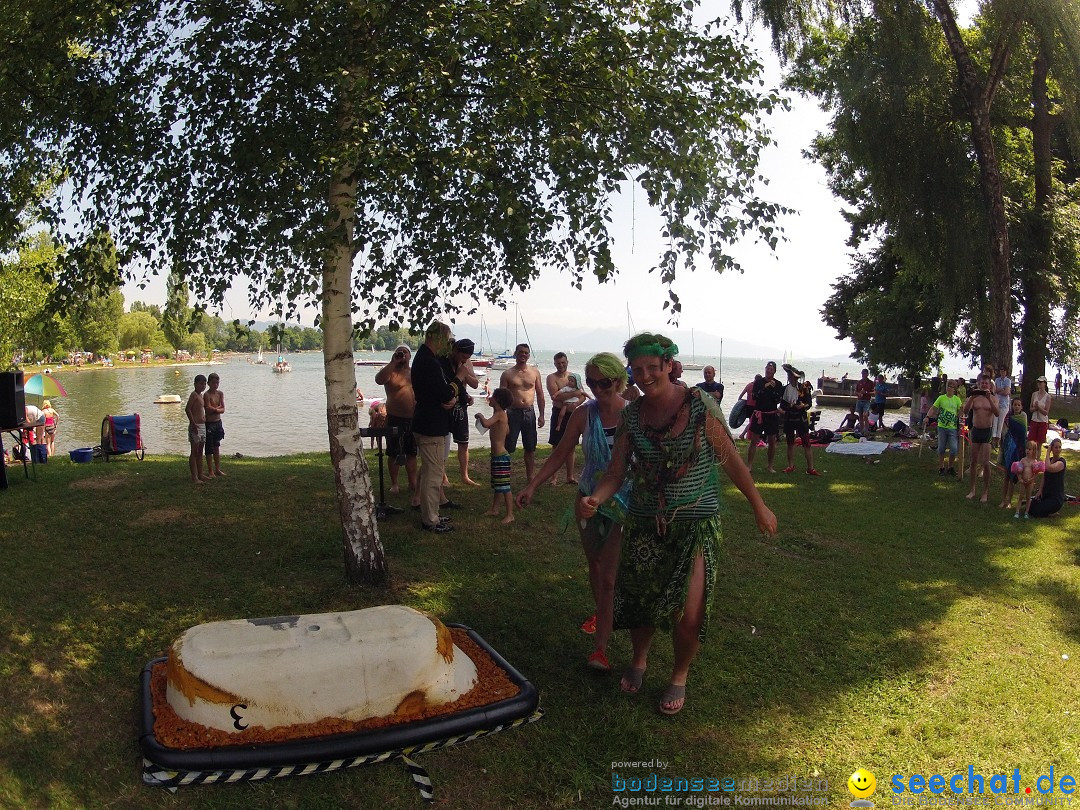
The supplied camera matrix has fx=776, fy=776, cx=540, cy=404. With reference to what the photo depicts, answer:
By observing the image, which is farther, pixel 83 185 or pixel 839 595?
pixel 839 595

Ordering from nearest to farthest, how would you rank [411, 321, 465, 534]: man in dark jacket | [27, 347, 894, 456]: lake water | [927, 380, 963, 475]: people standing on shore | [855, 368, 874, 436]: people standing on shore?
[411, 321, 465, 534]: man in dark jacket, [927, 380, 963, 475]: people standing on shore, [855, 368, 874, 436]: people standing on shore, [27, 347, 894, 456]: lake water

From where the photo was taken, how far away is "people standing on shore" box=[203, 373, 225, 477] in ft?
34.4

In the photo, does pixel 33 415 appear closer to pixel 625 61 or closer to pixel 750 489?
pixel 625 61

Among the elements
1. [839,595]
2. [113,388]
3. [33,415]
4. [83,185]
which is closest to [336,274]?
[83,185]

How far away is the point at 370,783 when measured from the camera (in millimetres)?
3570

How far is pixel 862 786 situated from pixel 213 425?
9280mm

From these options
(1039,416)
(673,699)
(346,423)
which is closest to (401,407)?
(346,423)

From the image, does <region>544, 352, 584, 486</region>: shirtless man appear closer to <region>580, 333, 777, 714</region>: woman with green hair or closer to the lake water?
<region>580, 333, 777, 714</region>: woman with green hair

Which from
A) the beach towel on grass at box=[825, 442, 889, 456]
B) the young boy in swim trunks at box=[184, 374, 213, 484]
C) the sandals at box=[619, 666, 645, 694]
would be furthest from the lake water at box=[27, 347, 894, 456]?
the sandals at box=[619, 666, 645, 694]

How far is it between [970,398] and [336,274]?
9761 millimetres

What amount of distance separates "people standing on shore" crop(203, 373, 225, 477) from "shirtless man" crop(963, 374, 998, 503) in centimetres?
1066

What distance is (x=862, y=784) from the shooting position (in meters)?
3.76

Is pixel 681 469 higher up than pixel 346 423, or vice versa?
pixel 346 423

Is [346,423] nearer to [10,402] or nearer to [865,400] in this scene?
[10,402]
